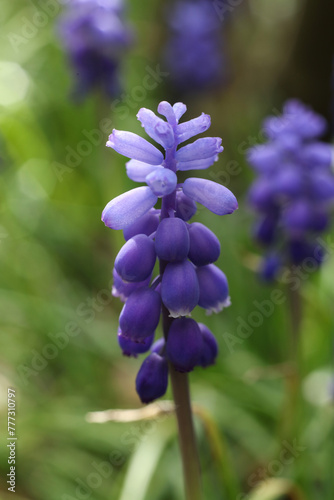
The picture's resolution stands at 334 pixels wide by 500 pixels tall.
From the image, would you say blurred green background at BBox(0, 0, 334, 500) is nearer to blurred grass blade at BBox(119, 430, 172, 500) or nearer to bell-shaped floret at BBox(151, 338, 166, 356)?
blurred grass blade at BBox(119, 430, 172, 500)

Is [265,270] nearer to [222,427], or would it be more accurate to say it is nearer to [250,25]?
[222,427]

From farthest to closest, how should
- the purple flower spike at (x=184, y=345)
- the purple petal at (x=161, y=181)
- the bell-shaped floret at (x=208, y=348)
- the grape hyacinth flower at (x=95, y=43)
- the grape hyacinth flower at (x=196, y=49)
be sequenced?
the grape hyacinth flower at (x=196, y=49)
the grape hyacinth flower at (x=95, y=43)
the bell-shaped floret at (x=208, y=348)
the purple flower spike at (x=184, y=345)
the purple petal at (x=161, y=181)

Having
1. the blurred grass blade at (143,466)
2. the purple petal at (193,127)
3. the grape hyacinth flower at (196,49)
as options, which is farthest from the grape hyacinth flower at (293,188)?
the grape hyacinth flower at (196,49)

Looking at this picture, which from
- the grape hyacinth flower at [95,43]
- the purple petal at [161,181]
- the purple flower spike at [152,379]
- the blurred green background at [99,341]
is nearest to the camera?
the purple petal at [161,181]

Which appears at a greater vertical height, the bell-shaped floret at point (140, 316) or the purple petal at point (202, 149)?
the purple petal at point (202, 149)

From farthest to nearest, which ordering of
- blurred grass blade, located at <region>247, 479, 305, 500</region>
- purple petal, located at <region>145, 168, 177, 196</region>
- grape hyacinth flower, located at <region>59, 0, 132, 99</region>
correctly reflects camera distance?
grape hyacinth flower, located at <region>59, 0, 132, 99</region>, blurred grass blade, located at <region>247, 479, 305, 500</region>, purple petal, located at <region>145, 168, 177, 196</region>

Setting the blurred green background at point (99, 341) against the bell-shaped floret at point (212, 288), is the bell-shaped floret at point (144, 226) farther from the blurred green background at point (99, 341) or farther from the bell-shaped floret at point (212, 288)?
the blurred green background at point (99, 341)

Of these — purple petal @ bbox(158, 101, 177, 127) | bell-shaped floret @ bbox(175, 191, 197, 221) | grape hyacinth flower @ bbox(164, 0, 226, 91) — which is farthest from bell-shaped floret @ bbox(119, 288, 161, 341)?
grape hyacinth flower @ bbox(164, 0, 226, 91)
